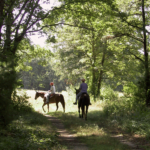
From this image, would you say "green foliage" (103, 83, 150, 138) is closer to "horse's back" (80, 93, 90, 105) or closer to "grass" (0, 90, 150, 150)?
"grass" (0, 90, 150, 150)

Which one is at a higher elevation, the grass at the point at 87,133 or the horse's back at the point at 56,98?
the horse's back at the point at 56,98

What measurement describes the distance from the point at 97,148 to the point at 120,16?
30.5ft

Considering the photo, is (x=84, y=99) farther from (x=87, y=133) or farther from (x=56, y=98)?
(x=56, y=98)

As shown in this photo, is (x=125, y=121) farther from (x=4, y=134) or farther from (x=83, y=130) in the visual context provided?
(x=4, y=134)

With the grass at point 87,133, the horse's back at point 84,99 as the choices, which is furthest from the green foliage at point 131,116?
the horse's back at point 84,99

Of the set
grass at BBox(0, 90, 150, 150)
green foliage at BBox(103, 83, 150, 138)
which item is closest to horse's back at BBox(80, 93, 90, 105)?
grass at BBox(0, 90, 150, 150)

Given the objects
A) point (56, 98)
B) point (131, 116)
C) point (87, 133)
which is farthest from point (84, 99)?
point (56, 98)

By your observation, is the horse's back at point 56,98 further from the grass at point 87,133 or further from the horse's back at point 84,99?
the grass at point 87,133

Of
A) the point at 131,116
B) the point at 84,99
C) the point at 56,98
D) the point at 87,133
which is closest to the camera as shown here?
the point at 87,133

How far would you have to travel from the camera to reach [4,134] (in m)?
6.24

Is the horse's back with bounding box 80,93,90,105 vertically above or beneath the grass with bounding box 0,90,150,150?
above

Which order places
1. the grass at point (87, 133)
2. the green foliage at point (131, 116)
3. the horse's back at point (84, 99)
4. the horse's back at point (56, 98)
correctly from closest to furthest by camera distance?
the grass at point (87, 133) → the green foliage at point (131, 116) → the horse's back at point (84, 99) → the horse's back at point (56, 98)

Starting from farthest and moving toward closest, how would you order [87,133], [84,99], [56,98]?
[56,98] → [84,99] → [87,133]

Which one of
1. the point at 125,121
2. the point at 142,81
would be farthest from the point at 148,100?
the point at 125,121
